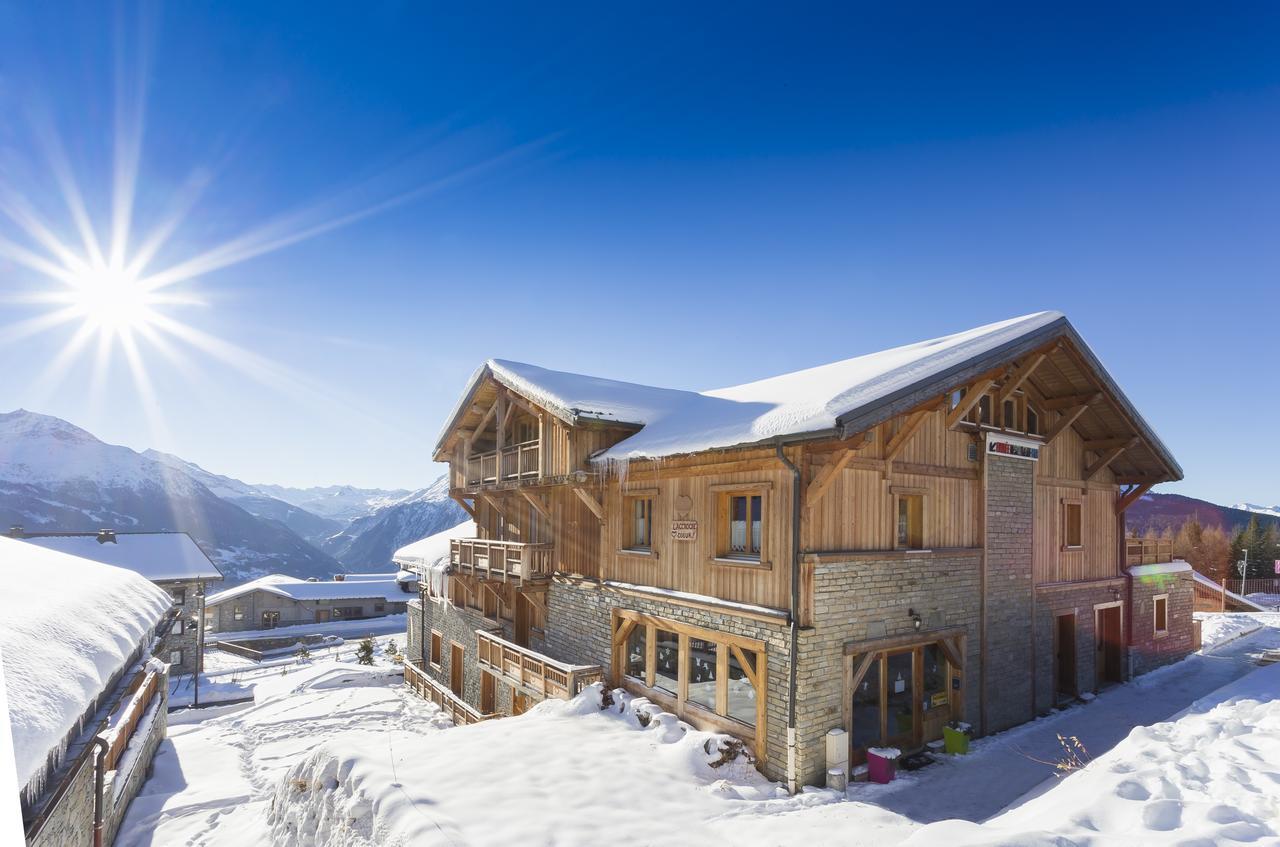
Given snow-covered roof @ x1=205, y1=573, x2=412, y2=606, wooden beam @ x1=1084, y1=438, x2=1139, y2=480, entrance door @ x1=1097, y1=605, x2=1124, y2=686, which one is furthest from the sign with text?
snow-covered roof @ x1=205, y1=573, x2=412, y2=606

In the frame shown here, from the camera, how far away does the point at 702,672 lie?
12.2m

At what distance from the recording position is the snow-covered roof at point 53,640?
20.1ft

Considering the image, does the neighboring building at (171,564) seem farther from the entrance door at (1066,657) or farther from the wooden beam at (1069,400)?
the wooden beam at (1069,400)

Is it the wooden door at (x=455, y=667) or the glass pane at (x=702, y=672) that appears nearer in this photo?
the glass pane at (x=702, y=672)

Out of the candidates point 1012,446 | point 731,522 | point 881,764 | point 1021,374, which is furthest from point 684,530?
point 1021,374

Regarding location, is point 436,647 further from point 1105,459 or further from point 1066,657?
point 1105,459

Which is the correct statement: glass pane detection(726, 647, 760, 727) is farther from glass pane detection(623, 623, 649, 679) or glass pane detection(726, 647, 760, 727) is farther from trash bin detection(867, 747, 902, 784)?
glass pane detection(623, 623, 649, 679)

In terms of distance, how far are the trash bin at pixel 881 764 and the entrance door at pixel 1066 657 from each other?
294 inches

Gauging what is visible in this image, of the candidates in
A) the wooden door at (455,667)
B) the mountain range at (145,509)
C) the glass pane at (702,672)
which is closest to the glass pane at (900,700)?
the glass pane at (702,672)

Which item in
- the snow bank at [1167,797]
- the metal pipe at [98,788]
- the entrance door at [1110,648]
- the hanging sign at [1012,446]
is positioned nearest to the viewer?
the snow bank at [1167,797]

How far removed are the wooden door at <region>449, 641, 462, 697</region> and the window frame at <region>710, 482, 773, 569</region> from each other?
13618 mm

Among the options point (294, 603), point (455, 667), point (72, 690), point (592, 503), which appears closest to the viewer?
point (72, 690)

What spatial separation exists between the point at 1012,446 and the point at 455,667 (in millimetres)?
18481

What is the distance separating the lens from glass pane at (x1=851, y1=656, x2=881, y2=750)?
11168mm
